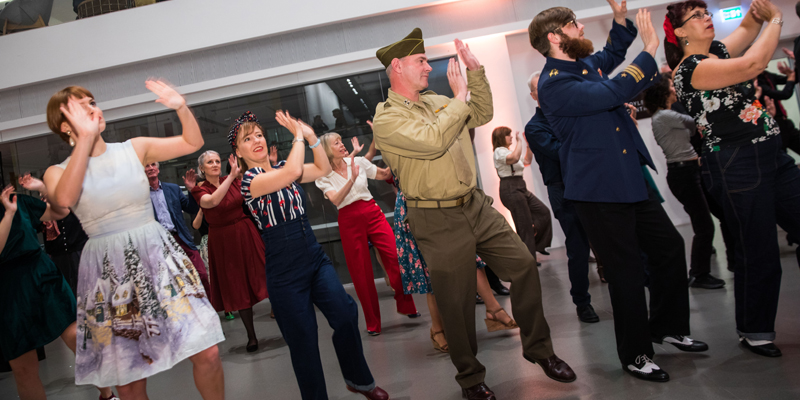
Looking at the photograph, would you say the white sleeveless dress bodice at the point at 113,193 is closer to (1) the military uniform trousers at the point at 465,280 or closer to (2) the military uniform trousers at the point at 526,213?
(1) the military uniform trousers at the point at 465,280

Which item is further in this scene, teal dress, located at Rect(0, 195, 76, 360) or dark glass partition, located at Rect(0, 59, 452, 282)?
dark glass partition, located at Rect(0, 59, 452, 282)

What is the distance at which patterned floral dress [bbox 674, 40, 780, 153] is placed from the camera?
7.63 ft

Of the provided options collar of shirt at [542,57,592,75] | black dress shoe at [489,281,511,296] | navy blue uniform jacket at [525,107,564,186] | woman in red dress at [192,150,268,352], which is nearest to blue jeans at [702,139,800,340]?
collar of shirt at [542,57,592,75]

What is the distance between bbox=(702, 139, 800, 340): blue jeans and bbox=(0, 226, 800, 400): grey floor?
0.20 meters

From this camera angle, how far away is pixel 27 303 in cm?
294

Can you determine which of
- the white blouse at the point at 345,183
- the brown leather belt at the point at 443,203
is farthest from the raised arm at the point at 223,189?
the brown leather belt at the point at 443,203

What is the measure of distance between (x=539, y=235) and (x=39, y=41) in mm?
7107

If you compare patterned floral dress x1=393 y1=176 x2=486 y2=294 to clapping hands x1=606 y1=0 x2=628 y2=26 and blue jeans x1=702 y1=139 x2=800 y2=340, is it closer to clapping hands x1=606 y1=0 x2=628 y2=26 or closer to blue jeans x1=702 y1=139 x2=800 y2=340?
clapping hands x1=606 y1=0 x2=628 y2=26

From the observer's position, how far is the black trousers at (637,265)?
227cm

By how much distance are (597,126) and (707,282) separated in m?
2.14

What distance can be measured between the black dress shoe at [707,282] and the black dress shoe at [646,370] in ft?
5.69

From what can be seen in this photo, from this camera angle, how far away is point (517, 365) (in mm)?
2695

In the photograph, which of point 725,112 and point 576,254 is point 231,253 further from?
point 725,112

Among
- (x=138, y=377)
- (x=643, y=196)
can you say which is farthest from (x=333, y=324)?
(x=643, y=196)
